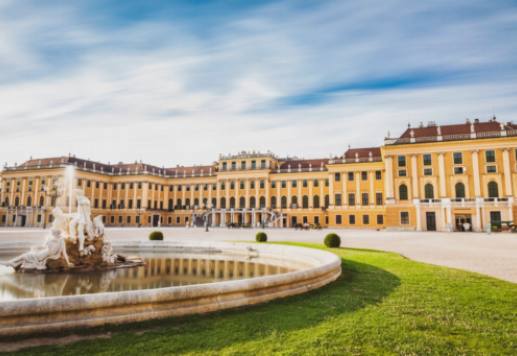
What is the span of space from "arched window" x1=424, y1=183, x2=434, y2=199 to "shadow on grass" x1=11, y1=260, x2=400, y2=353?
3914 cm

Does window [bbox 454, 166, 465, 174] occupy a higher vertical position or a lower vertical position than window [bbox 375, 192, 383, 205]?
higher

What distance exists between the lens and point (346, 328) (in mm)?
4805

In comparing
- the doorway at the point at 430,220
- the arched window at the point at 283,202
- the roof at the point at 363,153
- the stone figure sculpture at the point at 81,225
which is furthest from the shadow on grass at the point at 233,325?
the arched window at the point at 283,202

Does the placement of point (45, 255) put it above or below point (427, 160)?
below

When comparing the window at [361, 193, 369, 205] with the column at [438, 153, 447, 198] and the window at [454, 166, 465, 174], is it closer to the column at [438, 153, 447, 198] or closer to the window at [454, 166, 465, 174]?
the column at [438, 153, 447, 198]

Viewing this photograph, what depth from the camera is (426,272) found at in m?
9.52

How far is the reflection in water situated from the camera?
294 inches

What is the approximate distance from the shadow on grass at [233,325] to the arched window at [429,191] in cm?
3914

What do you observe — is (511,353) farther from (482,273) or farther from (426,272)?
(482,273)

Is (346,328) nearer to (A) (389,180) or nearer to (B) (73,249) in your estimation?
(B) (73,249)

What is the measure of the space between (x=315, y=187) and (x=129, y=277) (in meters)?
51.1

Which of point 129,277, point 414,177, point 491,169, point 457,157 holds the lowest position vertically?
point 129,277

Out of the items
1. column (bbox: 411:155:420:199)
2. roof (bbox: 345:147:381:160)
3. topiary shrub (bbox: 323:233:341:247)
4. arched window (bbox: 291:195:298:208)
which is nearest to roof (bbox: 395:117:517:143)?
column (bbox: 411:155:420:199)

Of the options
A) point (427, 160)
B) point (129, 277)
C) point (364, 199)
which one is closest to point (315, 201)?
point (364, 199)
